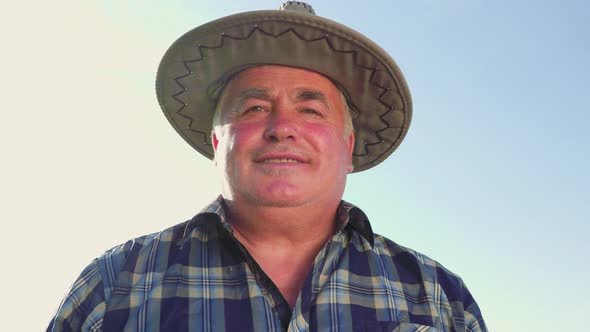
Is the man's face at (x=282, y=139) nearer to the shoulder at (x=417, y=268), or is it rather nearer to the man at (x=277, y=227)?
the man at (x=277, y=227)

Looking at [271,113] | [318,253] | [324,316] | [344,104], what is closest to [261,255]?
[318,253]

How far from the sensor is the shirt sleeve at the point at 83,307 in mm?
2293

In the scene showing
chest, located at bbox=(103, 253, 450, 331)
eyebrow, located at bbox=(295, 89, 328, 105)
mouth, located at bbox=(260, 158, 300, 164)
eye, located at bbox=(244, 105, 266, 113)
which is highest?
eyebrow, located at bbox=(295, 89, 328, 105)

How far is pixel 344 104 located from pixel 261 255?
38.4 inches

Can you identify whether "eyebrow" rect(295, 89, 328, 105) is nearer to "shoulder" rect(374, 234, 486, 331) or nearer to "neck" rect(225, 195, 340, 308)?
"neck" rect(225, 195, 340, 308)

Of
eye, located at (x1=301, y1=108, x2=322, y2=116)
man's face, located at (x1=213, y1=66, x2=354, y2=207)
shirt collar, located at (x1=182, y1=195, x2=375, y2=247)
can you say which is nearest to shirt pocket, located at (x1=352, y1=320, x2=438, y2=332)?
shirt collar, located at (x1=182, y1=195, x2=375, y2=247)

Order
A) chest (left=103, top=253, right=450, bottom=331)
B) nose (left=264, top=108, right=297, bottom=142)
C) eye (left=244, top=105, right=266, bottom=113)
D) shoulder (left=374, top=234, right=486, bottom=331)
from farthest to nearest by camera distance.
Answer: eye (left=244, top=105, right=266, bottom=113) < nose (left=264, top=108, right=297, bottom=142) < shoulder (left=374, top=234, right=486, bottom=331) < chest (left=103, top=253, right=450, bottom=331)

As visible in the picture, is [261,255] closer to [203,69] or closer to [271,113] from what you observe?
[271,113]

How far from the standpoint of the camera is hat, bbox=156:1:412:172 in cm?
275

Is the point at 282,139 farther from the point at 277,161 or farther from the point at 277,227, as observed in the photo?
the point at 277,227

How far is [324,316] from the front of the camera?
2336mm

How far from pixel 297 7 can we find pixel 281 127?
2.17 feet

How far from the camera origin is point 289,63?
2.89m

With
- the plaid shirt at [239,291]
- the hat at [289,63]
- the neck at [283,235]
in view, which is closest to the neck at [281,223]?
the neck at [283,235]
